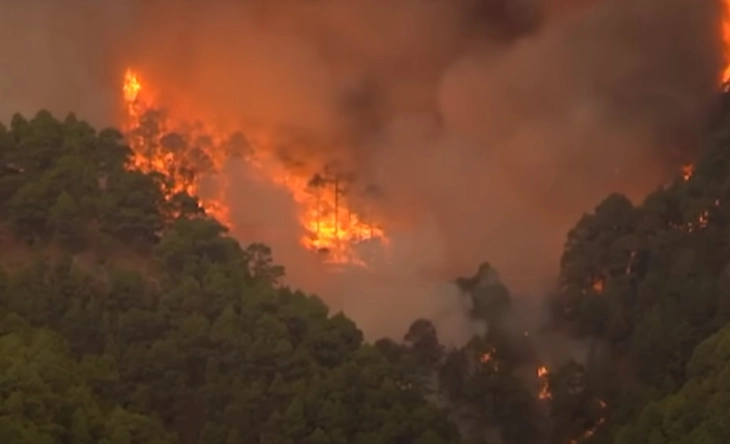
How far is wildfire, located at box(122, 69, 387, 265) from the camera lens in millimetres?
28953

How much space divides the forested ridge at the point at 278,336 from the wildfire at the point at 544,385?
0.09 ft

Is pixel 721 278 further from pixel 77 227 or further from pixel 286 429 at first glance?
pixel 77 227

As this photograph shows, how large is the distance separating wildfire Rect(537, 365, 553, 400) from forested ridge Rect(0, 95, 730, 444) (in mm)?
27

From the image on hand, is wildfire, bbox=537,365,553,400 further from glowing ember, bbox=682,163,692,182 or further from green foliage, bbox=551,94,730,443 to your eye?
glowing ember, bbox=682,163,692,182

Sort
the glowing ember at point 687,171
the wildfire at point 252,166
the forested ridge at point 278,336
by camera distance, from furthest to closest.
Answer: the glowing ember at point 687,171 → the wildfire at point 252,166 → the forested ridge at point 278,336

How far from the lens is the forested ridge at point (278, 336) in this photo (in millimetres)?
21984

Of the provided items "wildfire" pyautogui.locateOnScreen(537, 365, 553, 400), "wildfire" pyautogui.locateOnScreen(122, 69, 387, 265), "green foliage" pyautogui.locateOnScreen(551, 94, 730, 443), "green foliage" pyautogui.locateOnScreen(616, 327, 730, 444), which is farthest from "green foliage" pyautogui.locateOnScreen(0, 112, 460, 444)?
"wildfire" pyautogui.locateOnScreen(122, 69, 387, 265)

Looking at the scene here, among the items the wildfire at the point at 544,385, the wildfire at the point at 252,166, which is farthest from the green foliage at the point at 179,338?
the wildfire at the point at 252,166

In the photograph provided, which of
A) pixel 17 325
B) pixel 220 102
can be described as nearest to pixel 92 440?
pixel 17 325

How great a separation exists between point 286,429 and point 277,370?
0.96m

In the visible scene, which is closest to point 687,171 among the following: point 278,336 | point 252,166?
point 252,166

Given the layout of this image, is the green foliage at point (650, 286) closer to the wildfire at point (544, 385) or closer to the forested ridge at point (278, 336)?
the forested ridge at point (278, 336)

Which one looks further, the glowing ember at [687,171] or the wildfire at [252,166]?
the glowing ember at [687,171]

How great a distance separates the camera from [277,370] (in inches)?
907
